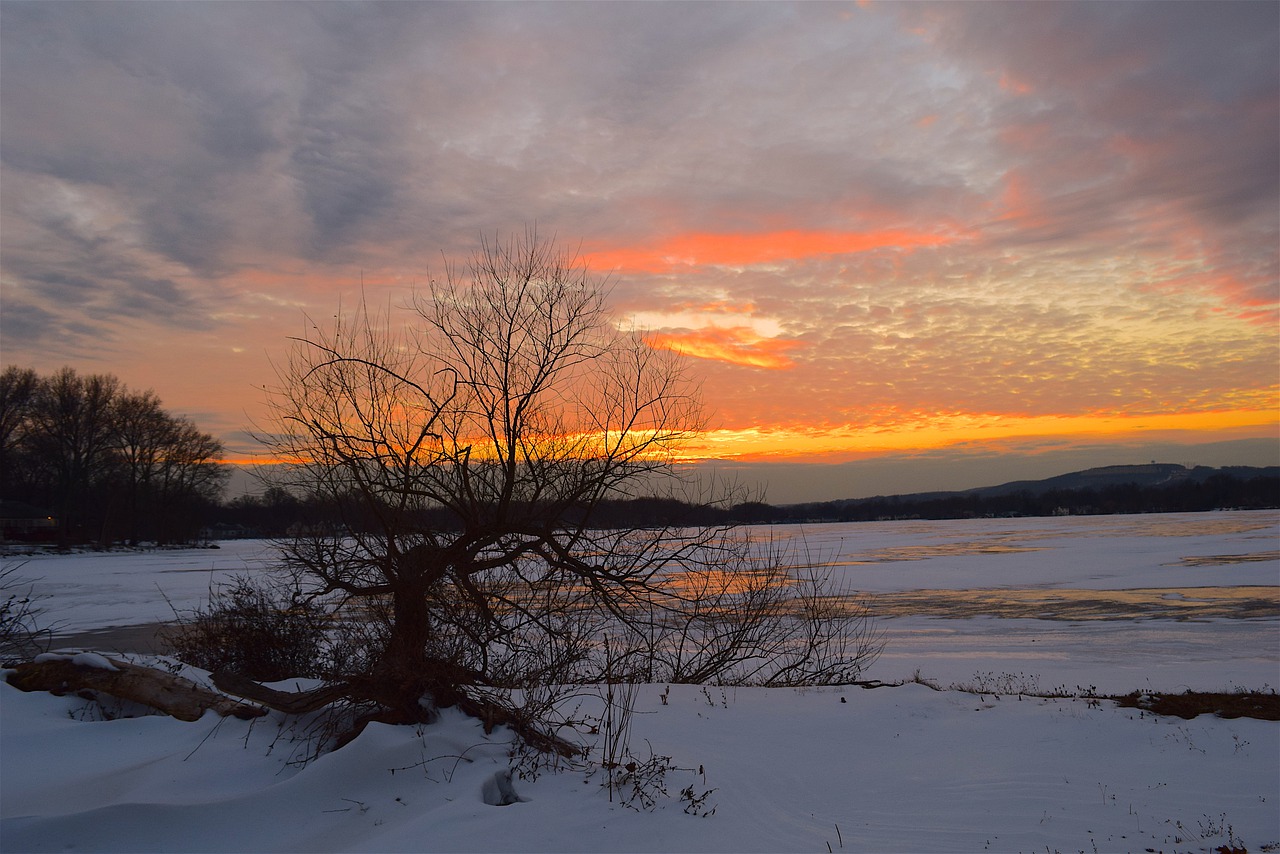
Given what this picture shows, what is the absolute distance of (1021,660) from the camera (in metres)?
14.9

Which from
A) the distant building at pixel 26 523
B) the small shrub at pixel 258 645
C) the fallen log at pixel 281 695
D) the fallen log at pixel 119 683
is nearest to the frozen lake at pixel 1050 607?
the small shrub at pixel 258 645

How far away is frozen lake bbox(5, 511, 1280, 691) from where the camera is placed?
13.9m

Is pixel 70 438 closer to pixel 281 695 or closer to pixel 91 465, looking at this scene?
pixel 91 465

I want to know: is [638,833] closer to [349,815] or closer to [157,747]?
[349,815]

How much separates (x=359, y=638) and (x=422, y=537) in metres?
1.34

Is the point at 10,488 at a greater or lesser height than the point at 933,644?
greater

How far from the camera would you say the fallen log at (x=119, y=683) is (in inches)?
313

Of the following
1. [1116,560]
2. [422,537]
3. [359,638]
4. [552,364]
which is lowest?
[1116,560]

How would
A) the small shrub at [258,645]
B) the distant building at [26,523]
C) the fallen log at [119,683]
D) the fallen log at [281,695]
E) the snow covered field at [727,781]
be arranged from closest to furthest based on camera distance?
1. the snow covered field at [727,781]
2. the fallen log at [281,695]
3. the fallen log at [119,683]
4. the small shrub at [258,645]
5. the distant building at [26,523]

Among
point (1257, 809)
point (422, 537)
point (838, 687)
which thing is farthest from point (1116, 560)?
Result: point (422, 537)

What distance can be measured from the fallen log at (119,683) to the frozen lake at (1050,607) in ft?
6.97

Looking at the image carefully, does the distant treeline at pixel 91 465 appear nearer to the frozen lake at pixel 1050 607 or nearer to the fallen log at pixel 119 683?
the frozen lake at pixel 1050 607

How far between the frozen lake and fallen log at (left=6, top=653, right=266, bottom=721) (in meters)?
2.12

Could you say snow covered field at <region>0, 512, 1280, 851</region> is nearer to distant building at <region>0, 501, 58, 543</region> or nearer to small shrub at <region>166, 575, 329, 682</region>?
small shrub at <region>166, 575, 329, 682</region>
